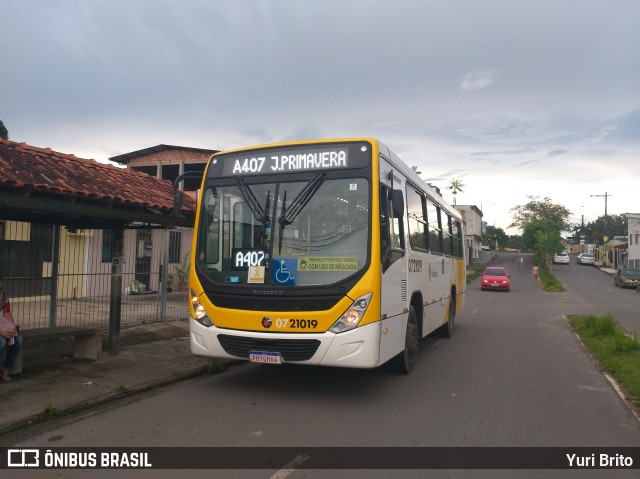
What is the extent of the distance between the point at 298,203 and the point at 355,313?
154 centimetres

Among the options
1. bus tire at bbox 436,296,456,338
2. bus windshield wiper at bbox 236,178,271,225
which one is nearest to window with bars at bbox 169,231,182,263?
bus tire at bbox 436,296,456,338

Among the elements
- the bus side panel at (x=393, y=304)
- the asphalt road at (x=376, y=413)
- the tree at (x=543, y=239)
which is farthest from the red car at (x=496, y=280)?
the bus side panel at (x=393, y=304)

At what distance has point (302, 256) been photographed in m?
5.94

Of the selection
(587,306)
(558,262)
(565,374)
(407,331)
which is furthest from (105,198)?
(558,262)

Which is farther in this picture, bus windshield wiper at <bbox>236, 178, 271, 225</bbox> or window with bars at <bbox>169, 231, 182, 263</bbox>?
window with bars at <bbox>169, 231, 182, 263</bbox>

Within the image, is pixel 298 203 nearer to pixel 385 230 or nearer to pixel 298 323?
pixel 385 230

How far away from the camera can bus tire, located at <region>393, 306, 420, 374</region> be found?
23.6 feet

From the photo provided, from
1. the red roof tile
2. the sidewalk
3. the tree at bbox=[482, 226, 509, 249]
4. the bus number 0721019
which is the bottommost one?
the sidewalk

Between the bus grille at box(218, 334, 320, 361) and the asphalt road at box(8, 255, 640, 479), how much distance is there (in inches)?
23.9

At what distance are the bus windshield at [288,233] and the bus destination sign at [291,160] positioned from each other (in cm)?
15

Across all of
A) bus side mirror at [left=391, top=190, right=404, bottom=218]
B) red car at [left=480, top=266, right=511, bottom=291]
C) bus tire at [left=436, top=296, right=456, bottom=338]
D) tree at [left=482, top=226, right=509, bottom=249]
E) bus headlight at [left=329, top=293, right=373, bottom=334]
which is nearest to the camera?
bus headlight at [left=329, top=293, right=373, bottom=334]

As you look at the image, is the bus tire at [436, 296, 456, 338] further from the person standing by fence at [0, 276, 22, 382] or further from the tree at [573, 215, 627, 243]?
the tree at [573, 215, 627, 243]

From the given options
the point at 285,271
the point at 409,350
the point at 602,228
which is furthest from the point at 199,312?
the point at 602,228

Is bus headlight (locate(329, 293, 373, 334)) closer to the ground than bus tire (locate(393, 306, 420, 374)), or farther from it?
farther from it
